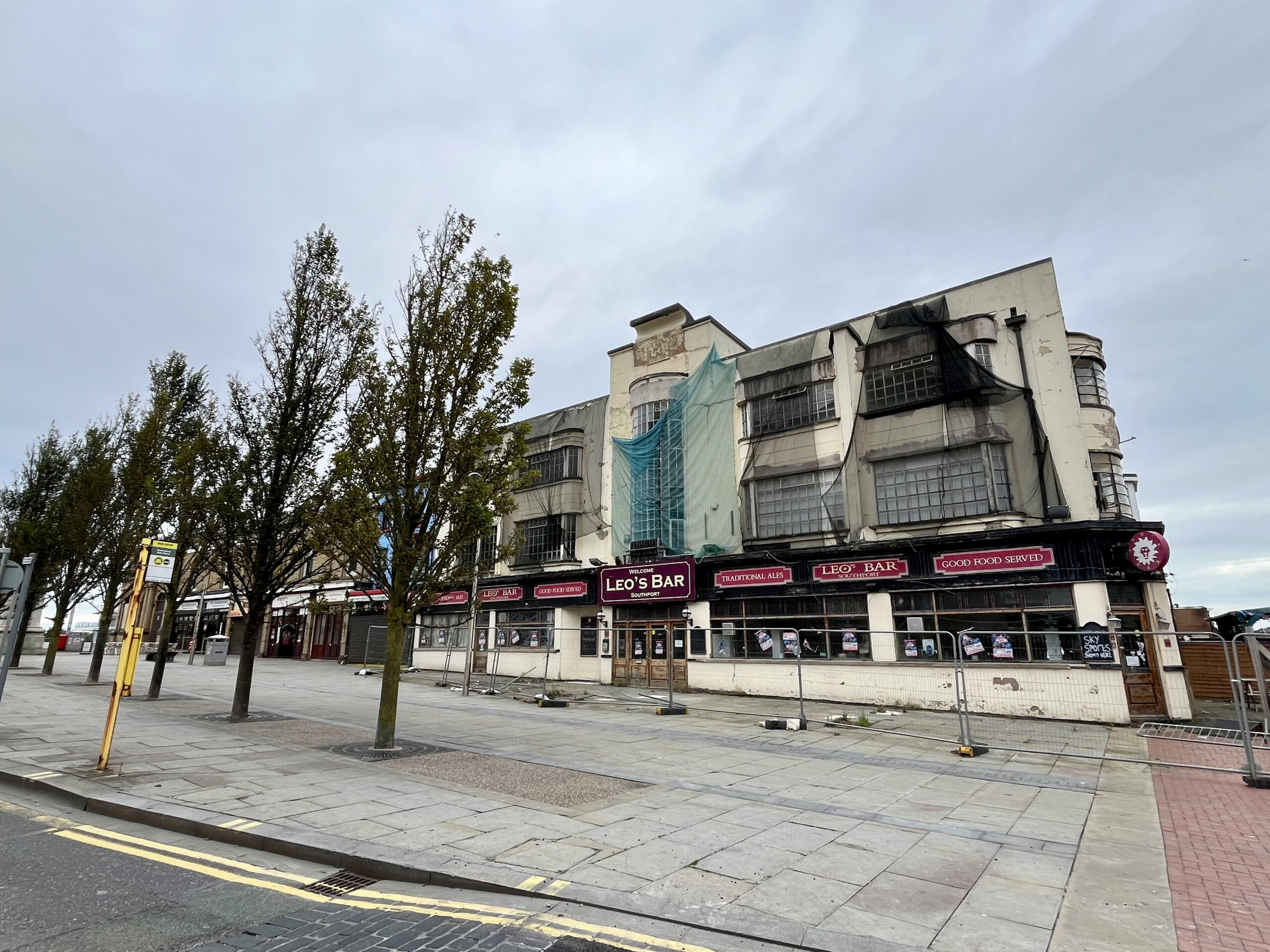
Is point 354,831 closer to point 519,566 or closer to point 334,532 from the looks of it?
point 334,532

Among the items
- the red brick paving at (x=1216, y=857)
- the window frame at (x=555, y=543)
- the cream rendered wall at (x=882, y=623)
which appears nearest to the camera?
the red brick paving at (x=1216, y=857)

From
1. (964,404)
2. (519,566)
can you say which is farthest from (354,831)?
(519,566)

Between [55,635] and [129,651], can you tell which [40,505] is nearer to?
[55,635]

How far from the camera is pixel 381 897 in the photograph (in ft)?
14.8

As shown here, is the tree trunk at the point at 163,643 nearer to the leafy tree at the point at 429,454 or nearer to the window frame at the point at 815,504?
the leafy tree at the point at 429,454

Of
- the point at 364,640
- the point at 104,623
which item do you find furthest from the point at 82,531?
the point at 364,640

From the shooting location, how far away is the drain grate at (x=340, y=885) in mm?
4590

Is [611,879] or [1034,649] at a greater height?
[1034,649]

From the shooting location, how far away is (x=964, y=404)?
58.5 ft

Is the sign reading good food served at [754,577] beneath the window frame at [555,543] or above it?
beneath

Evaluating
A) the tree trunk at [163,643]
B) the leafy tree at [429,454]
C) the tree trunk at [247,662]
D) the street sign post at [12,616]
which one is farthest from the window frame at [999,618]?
the tree trunk at [163,643]

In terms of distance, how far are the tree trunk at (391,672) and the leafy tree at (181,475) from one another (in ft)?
10.5

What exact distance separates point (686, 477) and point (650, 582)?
3.87 meters

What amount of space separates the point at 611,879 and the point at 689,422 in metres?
19.4
